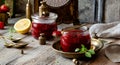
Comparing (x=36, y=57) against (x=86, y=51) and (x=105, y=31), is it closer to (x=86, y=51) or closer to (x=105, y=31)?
(x=86, y=51)

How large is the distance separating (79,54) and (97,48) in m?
0.11

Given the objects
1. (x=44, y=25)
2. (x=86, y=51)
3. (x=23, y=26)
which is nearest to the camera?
(x=86, y=51)

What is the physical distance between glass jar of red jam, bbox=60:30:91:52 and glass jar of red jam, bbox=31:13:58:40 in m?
0.22

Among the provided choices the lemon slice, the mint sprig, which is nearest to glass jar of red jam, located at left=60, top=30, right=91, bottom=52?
the mint sprig

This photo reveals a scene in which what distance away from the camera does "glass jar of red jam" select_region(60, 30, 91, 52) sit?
3.48 feet

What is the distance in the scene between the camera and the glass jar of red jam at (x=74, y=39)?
3.48 feet

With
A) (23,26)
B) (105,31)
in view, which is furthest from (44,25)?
(105,31)

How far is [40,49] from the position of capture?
1.20 meters

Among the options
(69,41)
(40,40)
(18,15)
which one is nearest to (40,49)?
(40,40)

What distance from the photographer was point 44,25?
1299mm

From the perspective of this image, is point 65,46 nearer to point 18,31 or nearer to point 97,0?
point 18,31

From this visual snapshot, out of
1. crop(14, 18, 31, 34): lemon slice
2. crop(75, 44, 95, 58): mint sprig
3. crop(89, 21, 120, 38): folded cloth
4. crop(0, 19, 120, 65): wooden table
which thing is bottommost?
crop(0, 19, 120, 65): wooden table

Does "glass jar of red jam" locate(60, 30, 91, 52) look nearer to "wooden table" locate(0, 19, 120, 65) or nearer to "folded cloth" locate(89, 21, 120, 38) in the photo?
"wooden table" locate(0, 19, 120, 65)

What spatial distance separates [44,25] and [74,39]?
27 cm
